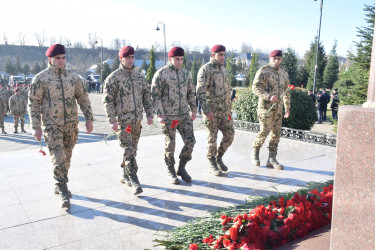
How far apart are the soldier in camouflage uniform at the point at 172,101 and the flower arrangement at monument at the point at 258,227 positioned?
6.71ft

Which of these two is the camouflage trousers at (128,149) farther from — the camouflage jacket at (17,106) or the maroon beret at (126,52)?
the camouflage jacket at (17,106)

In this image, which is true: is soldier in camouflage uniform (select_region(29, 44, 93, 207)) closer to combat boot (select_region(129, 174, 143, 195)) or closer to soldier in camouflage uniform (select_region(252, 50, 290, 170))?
combat boot (select_region(129, 174, 143, 195))

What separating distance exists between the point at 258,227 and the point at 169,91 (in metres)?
2.88

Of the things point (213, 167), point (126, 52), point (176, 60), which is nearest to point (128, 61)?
point (126, 52)

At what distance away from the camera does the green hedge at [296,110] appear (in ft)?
30.0

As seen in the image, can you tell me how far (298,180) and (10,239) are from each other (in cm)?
413

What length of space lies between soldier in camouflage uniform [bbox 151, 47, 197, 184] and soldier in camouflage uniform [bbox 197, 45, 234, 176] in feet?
1.07

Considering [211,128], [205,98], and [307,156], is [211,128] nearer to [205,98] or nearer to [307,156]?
[205,98]

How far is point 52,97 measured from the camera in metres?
4.34

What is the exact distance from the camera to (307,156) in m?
6.99

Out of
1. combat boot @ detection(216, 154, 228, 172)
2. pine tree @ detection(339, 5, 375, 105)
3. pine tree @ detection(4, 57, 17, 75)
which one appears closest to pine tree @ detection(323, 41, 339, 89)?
pine tree @ detection(339, 5, 375, 105)

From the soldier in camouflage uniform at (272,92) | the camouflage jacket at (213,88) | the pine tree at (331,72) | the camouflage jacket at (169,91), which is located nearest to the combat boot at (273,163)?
the soldier in camouflage uniform at (272,92)

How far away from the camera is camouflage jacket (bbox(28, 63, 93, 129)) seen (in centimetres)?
426

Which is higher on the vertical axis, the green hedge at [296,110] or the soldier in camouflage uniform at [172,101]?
the soldier in camouflage uniform at [172,101]
